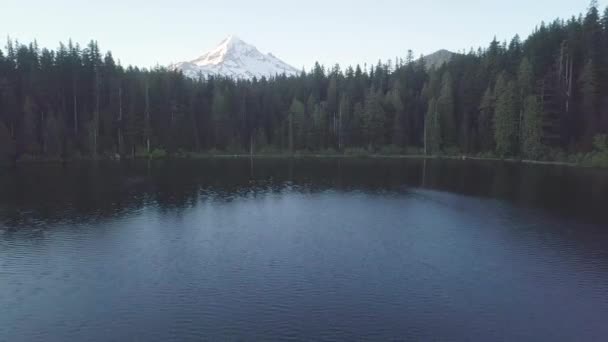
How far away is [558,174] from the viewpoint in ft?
283

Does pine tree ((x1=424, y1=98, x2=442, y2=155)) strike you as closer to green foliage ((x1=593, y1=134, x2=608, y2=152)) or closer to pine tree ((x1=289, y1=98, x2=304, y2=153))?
pine tree ((x1=289, y1=98, x2=304, y2=153))

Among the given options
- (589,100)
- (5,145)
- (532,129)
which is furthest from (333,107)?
(5,145)

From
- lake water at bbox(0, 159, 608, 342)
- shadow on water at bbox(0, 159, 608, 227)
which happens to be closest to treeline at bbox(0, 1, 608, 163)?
shadow on water at bbox(0, 159, 608, 227)

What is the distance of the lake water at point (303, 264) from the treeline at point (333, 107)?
54.4m

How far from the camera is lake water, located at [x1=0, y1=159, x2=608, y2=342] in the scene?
82.4ft

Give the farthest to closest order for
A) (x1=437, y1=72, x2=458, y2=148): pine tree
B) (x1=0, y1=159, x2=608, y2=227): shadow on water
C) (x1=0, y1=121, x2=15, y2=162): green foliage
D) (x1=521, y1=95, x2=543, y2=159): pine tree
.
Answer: (x1=437, y1=72, x2=458, y2=148): pine tree, (x1=521, y1=95, x2=543, y2=159): pine tree, (x1=0, y1=121, x2=15, y2=162): green foliage, (x1=0, y1=159, x2=608, y2=227): shadow on water

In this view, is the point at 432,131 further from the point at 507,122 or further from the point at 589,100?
the point at 589,100

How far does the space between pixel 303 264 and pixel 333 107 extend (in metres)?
135

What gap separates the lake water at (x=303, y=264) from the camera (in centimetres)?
2511

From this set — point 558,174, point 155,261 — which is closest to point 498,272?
point 155,261

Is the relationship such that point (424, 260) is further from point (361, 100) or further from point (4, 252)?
point (361, 100)

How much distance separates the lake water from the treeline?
54.4 m

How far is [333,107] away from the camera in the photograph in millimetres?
165875

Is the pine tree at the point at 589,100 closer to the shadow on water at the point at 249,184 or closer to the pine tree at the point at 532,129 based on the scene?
the pine tree at the point at 532,129
